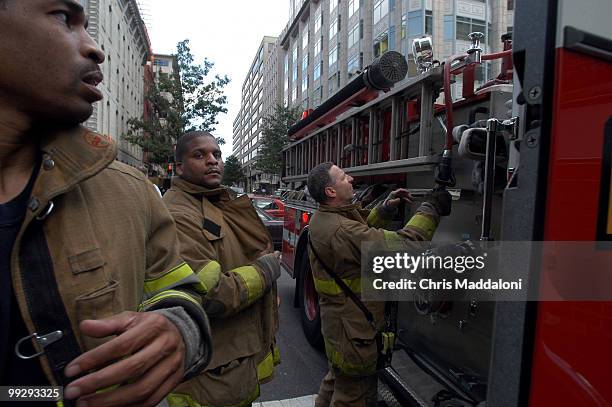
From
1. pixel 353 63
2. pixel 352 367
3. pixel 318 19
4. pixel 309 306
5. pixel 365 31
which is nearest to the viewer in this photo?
pixel 352 367

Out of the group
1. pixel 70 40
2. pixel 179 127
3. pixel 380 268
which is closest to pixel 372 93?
pixel 380 268

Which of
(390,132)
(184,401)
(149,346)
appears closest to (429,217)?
(390,132)

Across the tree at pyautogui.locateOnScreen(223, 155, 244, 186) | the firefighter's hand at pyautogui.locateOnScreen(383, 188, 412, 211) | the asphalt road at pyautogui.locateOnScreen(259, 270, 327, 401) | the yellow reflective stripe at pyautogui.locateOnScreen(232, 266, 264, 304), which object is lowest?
the asphalt road at pyautogui.locateOnScreen(259, 270, 327, 401)

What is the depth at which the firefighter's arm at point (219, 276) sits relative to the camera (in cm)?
174

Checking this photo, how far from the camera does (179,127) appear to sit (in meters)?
26.7

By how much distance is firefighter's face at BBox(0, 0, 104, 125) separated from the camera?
2.82 ft

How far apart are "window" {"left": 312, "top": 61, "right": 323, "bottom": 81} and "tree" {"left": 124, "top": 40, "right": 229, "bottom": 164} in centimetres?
1441

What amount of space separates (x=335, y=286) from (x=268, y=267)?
929mm

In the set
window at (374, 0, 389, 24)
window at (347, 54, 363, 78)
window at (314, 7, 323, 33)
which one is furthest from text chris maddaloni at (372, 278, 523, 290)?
window at (314, 7, 323, 33)

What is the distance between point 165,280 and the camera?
45.9 inches

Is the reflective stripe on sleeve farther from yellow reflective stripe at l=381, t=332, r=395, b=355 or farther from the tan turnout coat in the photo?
yellow reflective stripe at l=381, t=332, r=395, b=355

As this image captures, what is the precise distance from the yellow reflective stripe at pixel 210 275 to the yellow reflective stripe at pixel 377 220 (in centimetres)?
172

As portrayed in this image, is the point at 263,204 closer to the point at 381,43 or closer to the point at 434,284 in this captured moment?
the point at 434,284

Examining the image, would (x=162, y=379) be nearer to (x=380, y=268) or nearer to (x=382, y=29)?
(x=380, y=268)
